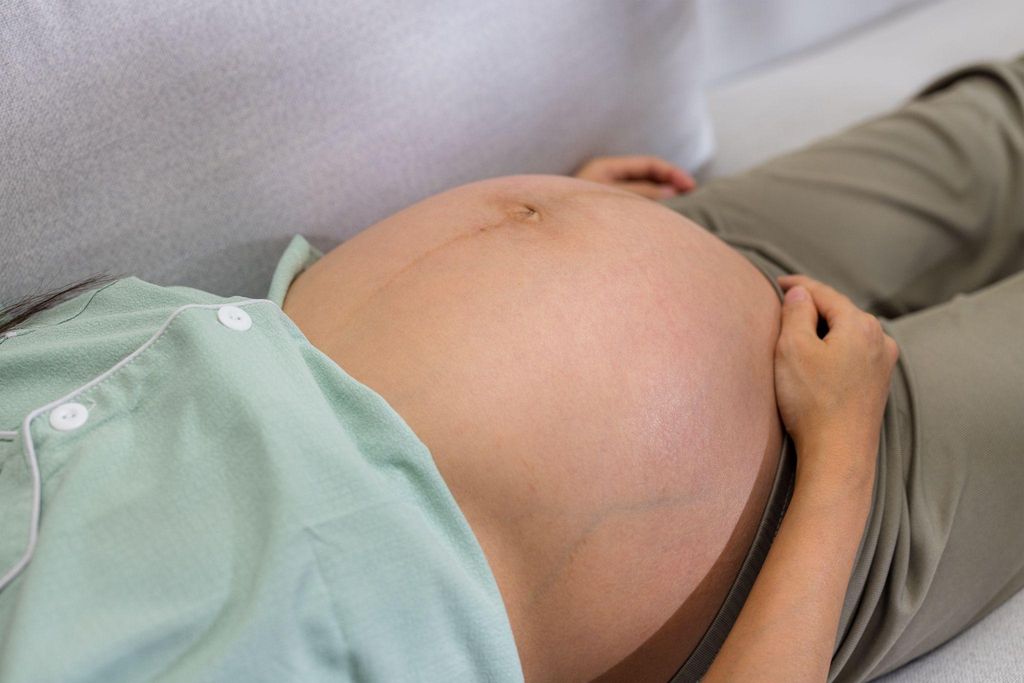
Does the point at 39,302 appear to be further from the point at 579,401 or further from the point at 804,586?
the point at 804,586

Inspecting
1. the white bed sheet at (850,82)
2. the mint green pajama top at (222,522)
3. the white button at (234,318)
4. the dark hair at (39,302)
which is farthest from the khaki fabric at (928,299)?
the dark hair at (39,302)

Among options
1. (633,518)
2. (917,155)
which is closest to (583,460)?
(633,518)

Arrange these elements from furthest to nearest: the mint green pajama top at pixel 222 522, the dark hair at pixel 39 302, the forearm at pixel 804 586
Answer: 1. the dark hair at pixel 39 302
2. the forearm at pixel 804 586
3. the mint green pajama top at pixel 222 522

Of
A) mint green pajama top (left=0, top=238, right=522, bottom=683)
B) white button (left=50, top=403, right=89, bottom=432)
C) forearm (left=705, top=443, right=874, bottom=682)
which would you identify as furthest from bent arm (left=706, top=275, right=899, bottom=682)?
white button (left=50, top=403, right=89, bottom=432)

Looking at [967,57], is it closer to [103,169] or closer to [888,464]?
[888,464]

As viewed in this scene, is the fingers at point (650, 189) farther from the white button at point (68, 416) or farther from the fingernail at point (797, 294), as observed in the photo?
the white button at point (68, 416)

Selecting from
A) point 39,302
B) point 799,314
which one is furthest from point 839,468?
point 39,302

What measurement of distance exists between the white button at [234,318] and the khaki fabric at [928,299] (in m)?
0.50

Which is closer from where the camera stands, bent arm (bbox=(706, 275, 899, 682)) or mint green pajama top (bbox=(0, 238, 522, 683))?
mint green pajama top (bbox=(0, 238, 522, 683))

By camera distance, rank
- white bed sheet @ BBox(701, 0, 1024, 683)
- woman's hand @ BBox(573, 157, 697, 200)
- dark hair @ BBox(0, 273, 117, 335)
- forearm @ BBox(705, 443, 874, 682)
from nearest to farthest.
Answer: forearm @ BBox(705, 443, 874, 682) < dark hair @ BBox(0, 273, 117, 335) < woman's hand @ BBox(573, 157, 697, 200) < white bed sheet @ BBox(701, 0, 1024, 683)

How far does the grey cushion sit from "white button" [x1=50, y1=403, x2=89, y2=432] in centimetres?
25

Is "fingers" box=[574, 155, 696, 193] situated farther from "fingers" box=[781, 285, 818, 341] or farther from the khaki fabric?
"fingers" box=[781, 285, 818, 341]

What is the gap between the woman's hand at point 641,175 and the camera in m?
1.06

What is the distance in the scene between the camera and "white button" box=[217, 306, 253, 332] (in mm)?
583
